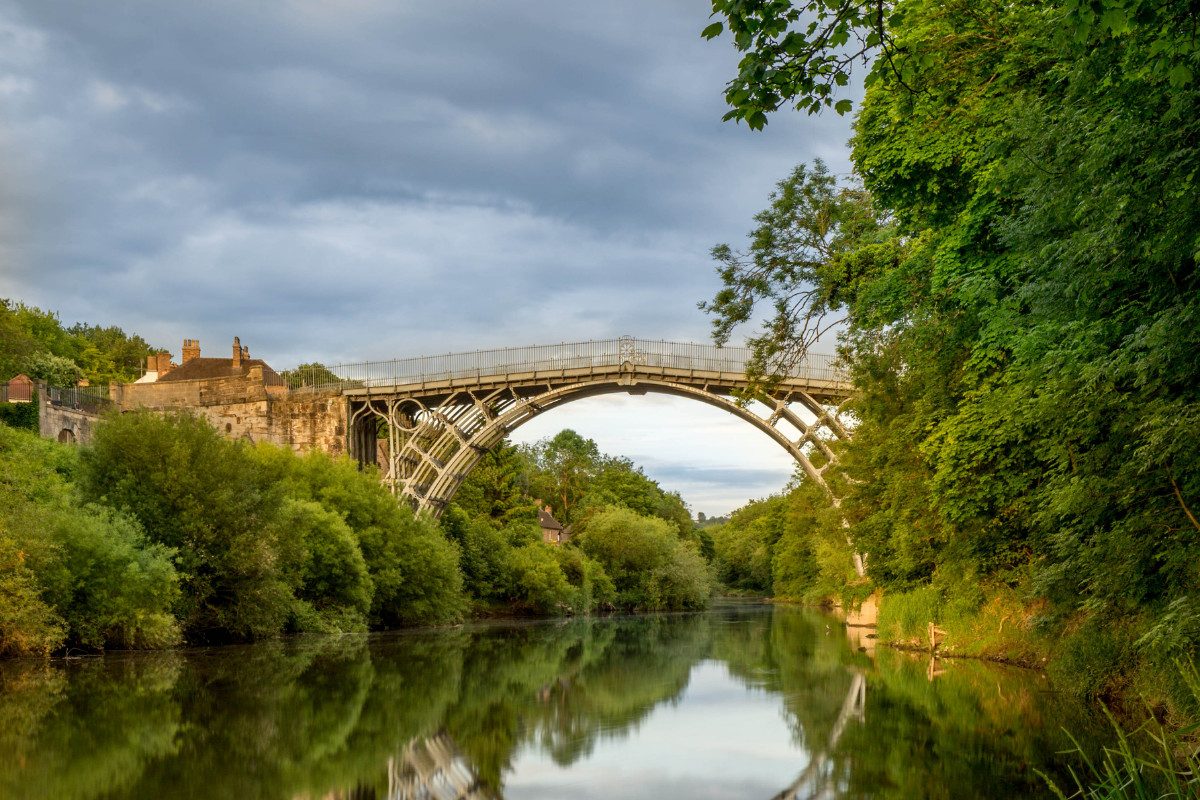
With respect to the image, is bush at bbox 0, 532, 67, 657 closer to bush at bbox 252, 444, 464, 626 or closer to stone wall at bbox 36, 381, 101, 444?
bush at bbox 252, 444, 464, 626

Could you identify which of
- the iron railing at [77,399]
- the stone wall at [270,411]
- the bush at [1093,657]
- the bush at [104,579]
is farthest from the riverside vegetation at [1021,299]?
the iron railing at [77,399]

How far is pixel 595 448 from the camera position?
102 m

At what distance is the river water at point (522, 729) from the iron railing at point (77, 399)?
19.4 metres

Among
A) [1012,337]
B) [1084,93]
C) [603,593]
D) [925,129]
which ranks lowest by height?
[603,593]

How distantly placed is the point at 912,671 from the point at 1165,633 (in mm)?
11062

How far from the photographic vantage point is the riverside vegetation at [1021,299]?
261 inches

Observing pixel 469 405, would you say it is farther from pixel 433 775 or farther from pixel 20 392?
pixel 433 775

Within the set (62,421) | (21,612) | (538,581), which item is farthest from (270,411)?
(21,612)

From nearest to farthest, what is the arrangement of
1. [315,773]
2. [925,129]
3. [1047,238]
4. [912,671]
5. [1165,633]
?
[1165,633], [315,773], [1047,238], [925,129], [912,671]

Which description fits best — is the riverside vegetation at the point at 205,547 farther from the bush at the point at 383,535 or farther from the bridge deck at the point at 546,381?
the bridge deck at the point at 546,381

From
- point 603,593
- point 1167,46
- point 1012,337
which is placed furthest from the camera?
point 603,593

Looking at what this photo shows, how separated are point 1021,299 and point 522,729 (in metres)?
6.79

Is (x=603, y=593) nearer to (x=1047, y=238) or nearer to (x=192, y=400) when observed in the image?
(x=192, y=400)

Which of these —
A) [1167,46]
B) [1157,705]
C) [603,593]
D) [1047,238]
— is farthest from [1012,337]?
[603,593]
